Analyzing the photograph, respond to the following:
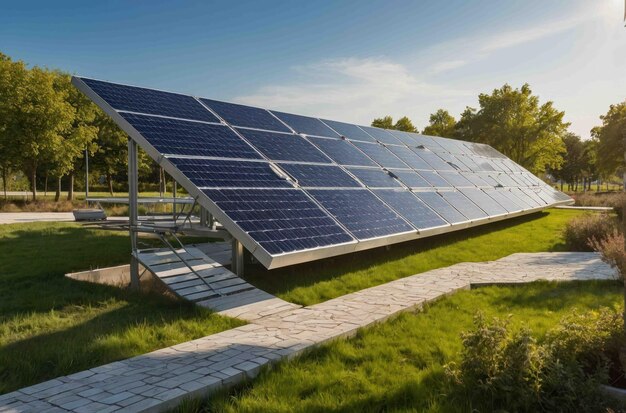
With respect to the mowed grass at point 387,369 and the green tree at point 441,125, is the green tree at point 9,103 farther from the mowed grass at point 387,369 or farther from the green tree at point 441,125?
the green tree at point 441,125

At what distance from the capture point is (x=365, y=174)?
1538 centimetres

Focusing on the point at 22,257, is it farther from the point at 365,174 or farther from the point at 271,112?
the point at 365,174

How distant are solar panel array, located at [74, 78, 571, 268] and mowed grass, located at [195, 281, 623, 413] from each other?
7.72 ft

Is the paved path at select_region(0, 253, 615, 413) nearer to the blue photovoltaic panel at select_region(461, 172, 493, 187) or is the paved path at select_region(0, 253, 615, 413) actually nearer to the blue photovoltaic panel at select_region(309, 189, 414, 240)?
the blue photovoltaic panel at select_region(309, 189, 414, 240)

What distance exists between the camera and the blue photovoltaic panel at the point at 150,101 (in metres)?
10.9

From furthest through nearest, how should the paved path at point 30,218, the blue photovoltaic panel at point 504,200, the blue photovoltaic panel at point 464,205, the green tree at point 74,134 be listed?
the green tree at point 74,134 < the paved path at point 30,218 < the blue photovoltaic panel at point 504,200 < the blue photovoltaic panel at point 464,205

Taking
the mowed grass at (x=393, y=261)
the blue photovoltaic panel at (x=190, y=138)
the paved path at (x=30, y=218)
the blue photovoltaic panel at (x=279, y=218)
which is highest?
the blue photovoltaic panel at (x=190, y=138)

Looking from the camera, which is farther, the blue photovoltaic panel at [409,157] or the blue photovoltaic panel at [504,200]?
the blue photovoltaic panel at [504,200]

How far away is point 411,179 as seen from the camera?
17.7m

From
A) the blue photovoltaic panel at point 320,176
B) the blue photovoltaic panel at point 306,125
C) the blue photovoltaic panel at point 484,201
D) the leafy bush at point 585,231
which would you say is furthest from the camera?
the blue photovoltaic panel at point 484,201

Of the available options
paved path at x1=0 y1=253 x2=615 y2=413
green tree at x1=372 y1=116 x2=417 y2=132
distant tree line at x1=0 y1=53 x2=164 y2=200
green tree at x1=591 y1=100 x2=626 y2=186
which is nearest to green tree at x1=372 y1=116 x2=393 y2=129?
green tree at x1=372 y1=116 x2=417 y2=132

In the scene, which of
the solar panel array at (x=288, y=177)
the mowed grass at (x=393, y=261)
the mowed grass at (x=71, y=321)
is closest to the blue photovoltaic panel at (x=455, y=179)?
the solar panel array at (x=288, y=177)

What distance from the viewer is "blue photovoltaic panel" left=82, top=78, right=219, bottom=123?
35.7 feet

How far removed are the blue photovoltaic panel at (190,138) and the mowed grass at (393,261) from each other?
306 centimetres
